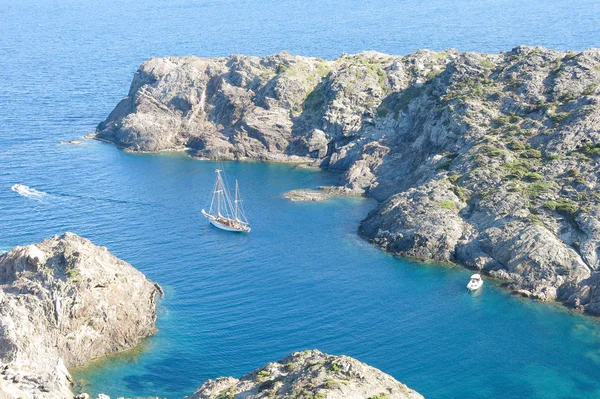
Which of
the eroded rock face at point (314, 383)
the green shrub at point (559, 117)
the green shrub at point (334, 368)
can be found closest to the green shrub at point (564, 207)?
the green shrub at point (559, 117)

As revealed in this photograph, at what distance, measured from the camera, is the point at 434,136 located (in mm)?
147750

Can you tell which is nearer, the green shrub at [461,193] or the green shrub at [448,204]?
the green shrub at [448,204]

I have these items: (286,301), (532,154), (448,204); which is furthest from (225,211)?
(532,154)

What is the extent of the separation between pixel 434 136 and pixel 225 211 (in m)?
40.4

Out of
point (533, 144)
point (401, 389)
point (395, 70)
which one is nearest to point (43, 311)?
point (401, 389)

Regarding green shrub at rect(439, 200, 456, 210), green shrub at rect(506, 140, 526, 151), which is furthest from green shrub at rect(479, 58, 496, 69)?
green shrub at rect(439, 200, 456, 210)

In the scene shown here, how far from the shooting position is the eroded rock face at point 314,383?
6172cm

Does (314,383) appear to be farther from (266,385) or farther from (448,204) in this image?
(448,204)

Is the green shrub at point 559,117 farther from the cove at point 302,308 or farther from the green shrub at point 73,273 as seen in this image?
the green shrub at point 73,273

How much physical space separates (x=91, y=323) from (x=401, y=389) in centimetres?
4317

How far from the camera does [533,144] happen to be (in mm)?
133125

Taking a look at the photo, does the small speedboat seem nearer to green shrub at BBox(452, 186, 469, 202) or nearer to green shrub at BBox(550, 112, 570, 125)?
green shrub at BBox(452, 186, 469, 202)

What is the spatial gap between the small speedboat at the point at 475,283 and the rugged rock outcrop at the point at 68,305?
137ft

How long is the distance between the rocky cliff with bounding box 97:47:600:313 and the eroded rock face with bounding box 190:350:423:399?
49.4 m
